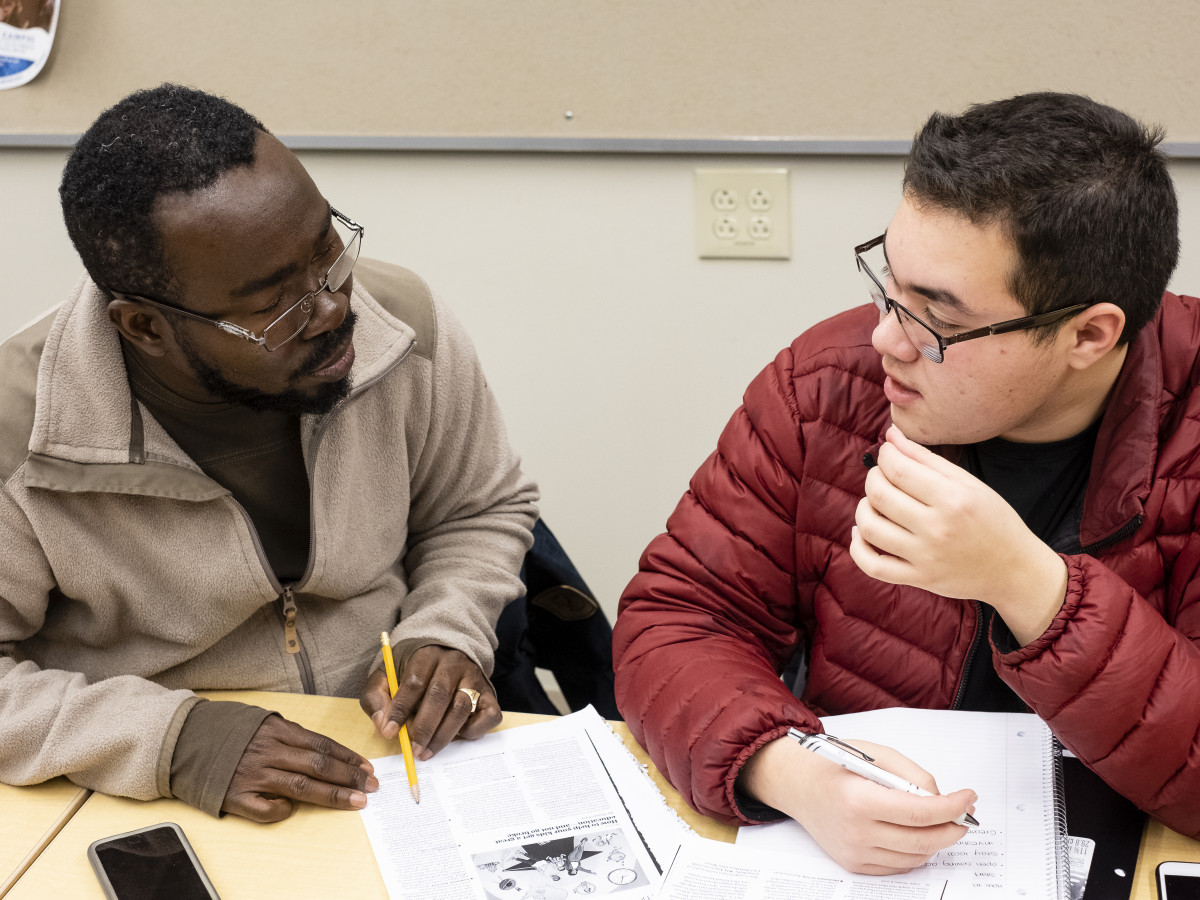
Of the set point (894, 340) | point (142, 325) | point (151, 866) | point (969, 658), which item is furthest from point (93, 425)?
point (969, 658)

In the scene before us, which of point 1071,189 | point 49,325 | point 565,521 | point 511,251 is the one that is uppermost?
point 1071,189

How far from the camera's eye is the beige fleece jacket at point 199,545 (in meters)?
1.19

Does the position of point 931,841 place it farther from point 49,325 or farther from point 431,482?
point 49,325

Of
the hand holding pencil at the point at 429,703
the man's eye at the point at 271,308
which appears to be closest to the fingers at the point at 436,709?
the hand holding pencil at the point at 429,703

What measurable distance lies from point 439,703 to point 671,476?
1.06 m

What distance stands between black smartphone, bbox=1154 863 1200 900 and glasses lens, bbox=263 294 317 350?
0.96m

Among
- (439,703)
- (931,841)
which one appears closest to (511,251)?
(439,703)

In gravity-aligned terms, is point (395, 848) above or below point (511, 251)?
below

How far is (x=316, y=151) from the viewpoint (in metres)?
2.05

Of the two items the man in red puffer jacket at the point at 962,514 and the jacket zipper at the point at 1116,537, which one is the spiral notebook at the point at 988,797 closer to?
the man in red puffer jacket at the point at 962,514

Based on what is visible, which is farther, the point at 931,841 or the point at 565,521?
the point at 565,521

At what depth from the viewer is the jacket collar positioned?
119cm

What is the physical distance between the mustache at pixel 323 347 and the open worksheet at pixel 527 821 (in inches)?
17.0

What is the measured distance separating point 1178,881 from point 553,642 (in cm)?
92
